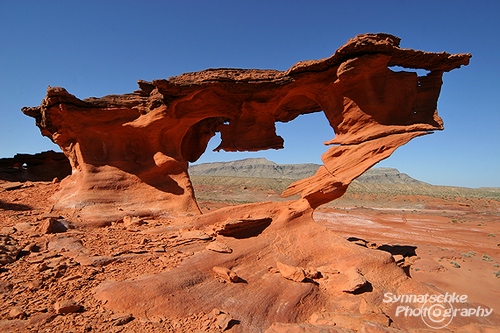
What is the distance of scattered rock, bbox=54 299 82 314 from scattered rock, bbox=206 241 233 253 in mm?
2585

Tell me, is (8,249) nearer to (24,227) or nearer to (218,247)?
(24,227)

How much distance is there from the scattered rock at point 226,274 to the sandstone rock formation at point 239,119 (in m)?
2.98

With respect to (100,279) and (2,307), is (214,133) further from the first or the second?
(2,307)

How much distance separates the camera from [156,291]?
14.8 ft

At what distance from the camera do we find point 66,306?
3.89 m

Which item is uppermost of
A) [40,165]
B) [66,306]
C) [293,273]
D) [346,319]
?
[40,165]

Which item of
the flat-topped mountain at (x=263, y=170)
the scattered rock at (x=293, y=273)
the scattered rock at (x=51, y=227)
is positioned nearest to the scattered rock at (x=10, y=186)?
the scattered rock at (x=51, y=227)

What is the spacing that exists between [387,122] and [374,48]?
1823 millimetres

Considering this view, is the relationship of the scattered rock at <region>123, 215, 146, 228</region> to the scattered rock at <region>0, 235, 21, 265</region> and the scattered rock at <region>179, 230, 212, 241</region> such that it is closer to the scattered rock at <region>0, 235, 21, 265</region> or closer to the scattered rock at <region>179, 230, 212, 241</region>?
the scattered rock at <region>179, 230, 212, 241</region>

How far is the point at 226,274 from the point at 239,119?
5440mm

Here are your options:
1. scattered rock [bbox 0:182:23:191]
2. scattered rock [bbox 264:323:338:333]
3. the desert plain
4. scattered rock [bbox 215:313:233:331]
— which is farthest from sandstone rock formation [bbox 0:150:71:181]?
scattered rock [bbox 264:323:338:333]

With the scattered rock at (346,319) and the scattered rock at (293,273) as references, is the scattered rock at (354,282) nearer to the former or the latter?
the scattered rock at (346,319)

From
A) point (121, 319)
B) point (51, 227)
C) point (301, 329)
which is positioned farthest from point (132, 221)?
point (301, 329)

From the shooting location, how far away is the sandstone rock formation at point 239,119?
712 centimetres
